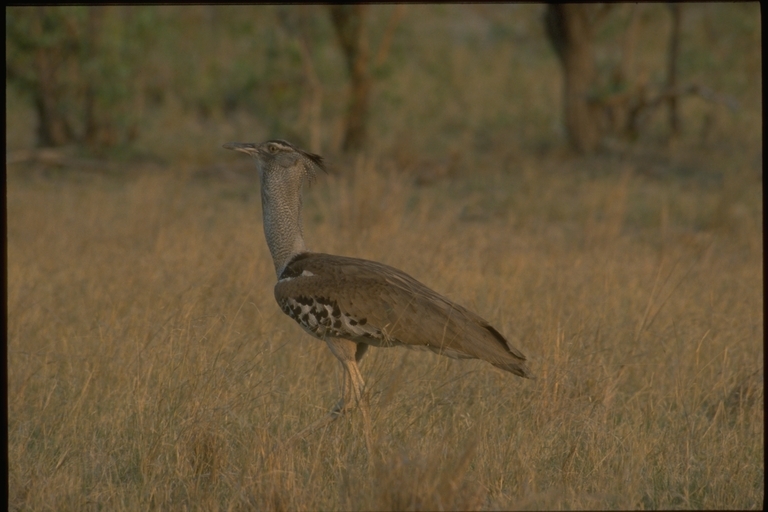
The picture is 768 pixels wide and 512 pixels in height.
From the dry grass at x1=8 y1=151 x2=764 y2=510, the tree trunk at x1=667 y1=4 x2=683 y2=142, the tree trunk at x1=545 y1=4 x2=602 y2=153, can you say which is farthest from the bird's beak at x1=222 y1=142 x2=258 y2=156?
the tree trunk at x1=667 y1=4 x2=683 y2=142

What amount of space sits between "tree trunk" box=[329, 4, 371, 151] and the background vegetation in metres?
0.19

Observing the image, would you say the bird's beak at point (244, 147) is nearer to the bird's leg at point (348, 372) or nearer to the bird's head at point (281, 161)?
the bird's head at point (281, 161)

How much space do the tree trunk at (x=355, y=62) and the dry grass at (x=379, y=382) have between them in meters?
3.86

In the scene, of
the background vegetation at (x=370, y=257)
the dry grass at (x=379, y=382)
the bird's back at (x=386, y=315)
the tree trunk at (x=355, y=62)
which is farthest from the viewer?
the tree trunk at (x=355, y=62)

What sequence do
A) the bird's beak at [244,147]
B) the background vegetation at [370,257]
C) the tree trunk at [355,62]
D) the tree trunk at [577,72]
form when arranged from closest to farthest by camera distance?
the background vegetation at [370,257] < the bird's beak at [244,147] < the tree trunk at [355,62] < the tree trunk at [577,72]

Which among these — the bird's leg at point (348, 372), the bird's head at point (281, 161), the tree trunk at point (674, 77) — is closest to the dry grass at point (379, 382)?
the bird's leg at point (348, 372)

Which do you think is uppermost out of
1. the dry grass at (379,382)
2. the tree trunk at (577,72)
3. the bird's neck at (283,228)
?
the tree trunk at (577,72)

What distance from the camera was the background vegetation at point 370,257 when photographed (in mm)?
3285

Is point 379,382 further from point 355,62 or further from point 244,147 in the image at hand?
point 355,62

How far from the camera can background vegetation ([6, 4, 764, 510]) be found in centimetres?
329

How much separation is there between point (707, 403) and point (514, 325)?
0.99 meters

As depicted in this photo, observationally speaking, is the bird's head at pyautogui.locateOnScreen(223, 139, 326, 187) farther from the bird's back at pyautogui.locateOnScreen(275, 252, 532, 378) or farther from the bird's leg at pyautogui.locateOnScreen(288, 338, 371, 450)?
the bird's leg at pyautogui.locateOnScreen(288, 338, 371, 450)

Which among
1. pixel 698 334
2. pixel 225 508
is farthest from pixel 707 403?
pixel 225 508

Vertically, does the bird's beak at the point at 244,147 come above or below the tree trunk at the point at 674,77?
below
